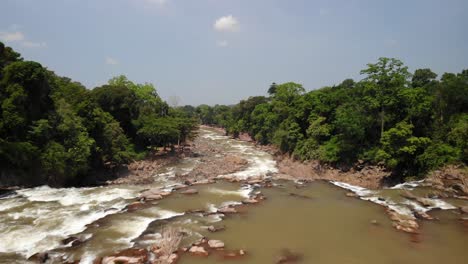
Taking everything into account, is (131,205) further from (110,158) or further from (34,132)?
(110,158)

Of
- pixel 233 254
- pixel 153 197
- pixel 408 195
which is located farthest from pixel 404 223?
pixel 153 197

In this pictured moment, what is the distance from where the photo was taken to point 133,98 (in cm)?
3925

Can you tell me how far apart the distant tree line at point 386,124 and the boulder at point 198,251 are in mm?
18525

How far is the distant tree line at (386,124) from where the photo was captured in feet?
83.1

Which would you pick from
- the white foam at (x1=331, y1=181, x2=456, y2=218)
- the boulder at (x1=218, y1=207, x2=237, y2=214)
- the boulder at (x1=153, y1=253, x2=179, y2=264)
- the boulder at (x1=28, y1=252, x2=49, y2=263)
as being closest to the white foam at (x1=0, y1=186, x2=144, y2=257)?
the boulder at (x1=28, y1=252, x2=49, y2=263)

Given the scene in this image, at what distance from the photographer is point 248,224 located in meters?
17.3

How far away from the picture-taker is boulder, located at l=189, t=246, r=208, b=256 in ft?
45.0

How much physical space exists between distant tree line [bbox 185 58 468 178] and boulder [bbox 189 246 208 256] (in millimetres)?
18525

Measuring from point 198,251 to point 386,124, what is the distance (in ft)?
77.4

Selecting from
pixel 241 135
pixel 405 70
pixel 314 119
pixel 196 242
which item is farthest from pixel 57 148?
pixel 241 135

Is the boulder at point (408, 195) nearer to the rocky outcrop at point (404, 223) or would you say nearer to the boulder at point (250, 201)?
the rocky outcrop at point (404, 223)

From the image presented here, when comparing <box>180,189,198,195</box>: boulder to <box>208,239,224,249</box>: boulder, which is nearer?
<box>208,239,224,249</box>: boulder

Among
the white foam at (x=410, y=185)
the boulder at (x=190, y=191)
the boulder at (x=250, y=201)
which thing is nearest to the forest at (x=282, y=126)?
the white foam at (x=410, y=185)

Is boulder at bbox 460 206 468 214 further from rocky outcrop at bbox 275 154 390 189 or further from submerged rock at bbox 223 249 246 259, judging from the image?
submerged rock at bbox 223 249 246 259
